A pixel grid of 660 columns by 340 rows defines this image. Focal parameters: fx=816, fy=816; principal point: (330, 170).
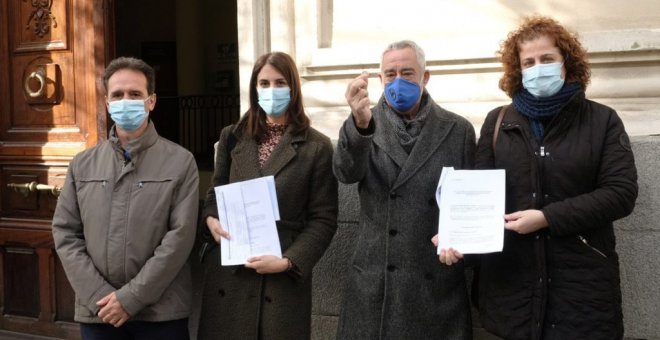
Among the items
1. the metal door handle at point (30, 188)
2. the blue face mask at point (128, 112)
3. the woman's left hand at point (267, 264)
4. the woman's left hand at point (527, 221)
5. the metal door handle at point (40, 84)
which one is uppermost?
the metal door handle at point (40, 84)

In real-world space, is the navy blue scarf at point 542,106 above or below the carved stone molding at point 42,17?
below

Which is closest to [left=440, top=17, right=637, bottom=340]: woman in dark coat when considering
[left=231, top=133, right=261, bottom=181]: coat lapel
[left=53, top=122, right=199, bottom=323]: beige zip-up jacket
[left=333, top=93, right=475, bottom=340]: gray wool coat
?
[left=333, top=93, right=475, bottom=340]: gray wool coat

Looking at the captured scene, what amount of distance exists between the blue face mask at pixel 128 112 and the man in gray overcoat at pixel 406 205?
0.91m

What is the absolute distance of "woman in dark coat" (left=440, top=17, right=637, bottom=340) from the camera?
9.80ft

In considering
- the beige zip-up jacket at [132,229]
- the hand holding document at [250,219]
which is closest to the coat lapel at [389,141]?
the hand holding document at [250,219]

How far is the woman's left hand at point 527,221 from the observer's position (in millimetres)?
2977

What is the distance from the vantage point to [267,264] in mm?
3354

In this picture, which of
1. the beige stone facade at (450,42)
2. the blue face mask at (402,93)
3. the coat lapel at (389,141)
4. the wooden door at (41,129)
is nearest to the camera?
the blue face mask at (402,93)

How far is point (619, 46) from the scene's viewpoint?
3.91m

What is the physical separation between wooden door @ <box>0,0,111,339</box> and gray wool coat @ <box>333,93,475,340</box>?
2.69 m

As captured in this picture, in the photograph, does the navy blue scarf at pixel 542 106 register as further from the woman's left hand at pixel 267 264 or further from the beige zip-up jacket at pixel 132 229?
the beige zip-up jacket at pixel 132 229

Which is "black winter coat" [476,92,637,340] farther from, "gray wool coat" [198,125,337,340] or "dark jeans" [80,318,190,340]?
"dark jeans" [80,318,190,340]

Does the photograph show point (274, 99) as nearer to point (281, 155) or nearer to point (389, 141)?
point (281, 155)

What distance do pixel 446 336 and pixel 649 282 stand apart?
1146 millimetres
